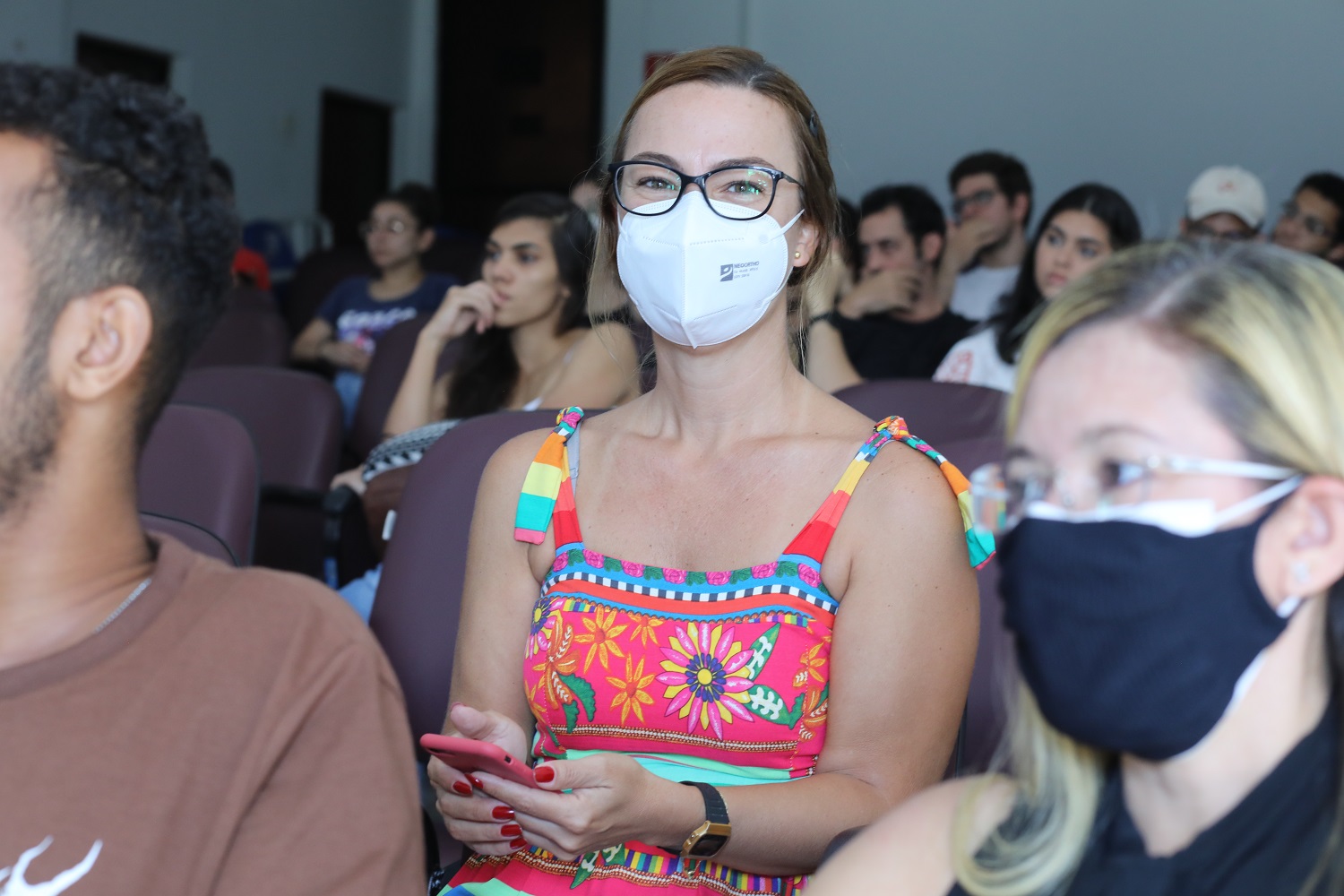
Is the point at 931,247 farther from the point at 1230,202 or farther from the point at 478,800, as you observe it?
the point at 478,800

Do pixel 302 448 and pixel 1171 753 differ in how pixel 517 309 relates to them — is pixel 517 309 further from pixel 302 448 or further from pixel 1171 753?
pixel 1171 753

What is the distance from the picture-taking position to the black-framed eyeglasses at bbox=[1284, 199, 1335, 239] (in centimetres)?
523

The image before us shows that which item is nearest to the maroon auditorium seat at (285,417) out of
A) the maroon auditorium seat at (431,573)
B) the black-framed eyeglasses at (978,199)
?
the maroon auditorium seat at (431,573)

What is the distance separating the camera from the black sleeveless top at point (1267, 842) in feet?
2.96

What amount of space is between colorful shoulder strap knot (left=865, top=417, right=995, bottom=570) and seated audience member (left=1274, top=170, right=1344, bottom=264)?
4.24m

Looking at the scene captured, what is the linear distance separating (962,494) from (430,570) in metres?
0.79

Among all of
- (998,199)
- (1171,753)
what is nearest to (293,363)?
(998,199)

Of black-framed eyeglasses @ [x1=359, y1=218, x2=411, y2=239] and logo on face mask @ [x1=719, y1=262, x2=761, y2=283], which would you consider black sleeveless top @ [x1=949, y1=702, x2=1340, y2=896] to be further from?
black-framed eyeglasses @ [x1=359, y1=218, x2=411, y2=239]

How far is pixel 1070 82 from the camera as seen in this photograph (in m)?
6.88

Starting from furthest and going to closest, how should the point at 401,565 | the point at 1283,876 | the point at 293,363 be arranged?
the point at 293,363 < the point at 401,565 < the point at 1283,876

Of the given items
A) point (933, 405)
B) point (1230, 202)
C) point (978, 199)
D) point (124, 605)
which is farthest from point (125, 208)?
point (978, 199)

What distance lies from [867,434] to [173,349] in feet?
2.92

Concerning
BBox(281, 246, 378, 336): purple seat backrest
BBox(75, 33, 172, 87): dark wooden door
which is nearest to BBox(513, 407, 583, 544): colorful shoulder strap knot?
BBox(281, 246, 378, 336): purple seat backrest

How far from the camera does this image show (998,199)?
5137 millimetres
